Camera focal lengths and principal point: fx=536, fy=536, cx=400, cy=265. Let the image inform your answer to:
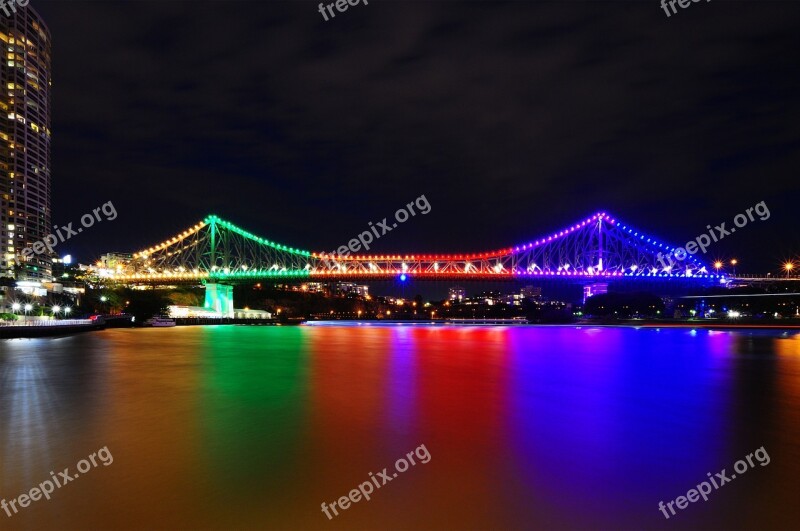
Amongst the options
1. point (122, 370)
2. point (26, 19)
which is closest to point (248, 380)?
point (122, 370)

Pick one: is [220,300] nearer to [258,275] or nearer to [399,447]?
[258,275]

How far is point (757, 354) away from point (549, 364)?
12.3 metres

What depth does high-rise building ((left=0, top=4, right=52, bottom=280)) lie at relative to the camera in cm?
7325

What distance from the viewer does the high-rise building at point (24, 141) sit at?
240 feet

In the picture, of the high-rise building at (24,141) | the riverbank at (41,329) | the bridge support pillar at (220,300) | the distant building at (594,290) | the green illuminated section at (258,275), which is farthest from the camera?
the distant building at (594,290)

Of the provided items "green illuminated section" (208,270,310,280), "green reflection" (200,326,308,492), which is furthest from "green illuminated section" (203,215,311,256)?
"green reflection" (200,326,308,492)

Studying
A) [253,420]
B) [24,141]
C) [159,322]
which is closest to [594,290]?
[159,322]

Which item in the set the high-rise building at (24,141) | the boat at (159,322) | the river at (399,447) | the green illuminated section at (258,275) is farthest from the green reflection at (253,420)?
the high-rise building at (24,141)

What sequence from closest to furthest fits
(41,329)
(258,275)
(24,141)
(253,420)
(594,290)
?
(253,420) < (41,329) < (258,275) < (24,141) < (594,290)

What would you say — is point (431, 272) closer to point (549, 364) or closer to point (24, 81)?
point (549, 364)

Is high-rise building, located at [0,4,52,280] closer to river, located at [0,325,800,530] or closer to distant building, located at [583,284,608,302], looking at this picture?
river, located at [0,325,800,530]

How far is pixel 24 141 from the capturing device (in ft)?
253

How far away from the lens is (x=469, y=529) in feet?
18.1

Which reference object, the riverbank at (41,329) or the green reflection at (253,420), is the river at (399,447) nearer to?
the green reflection at (253,420)
